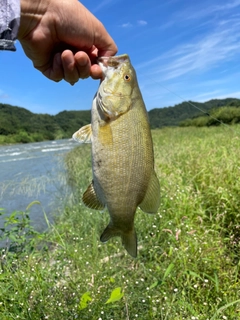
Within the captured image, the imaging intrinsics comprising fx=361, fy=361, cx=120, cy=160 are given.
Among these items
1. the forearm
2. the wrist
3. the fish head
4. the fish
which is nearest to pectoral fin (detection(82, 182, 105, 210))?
the fish

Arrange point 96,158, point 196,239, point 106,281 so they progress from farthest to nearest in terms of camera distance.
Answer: point 196,239 < point 106,281 < point 96,158

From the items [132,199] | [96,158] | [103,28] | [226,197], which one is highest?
[103,28]

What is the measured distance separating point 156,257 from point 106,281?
80 cm

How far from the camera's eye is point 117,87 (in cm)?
218

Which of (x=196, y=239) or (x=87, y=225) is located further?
(x=87, y=225)

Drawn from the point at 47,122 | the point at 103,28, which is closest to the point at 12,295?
the point at 103,28

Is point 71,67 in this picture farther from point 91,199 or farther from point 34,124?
point 34,124

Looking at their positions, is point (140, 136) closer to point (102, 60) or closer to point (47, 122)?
point (102, 60)

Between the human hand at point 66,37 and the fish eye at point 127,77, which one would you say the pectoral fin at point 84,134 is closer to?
the fish eye at point 127,77

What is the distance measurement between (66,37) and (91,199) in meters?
1.17

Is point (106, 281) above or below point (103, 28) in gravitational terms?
below

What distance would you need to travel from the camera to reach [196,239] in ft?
13.0

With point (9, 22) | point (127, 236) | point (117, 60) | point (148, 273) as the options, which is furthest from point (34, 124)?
point (127, 236)

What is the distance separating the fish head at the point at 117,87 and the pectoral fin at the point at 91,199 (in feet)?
1.58
